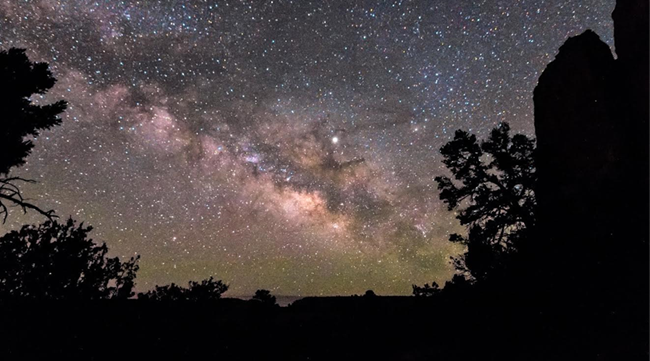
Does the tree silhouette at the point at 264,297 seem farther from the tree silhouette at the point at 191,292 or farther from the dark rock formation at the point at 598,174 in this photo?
the dark rock formation at the point at 598,174

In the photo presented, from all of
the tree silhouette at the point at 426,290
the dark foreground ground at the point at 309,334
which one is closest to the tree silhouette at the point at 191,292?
the dark foreground ground at the point at 309,334

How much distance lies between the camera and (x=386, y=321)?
487 inches

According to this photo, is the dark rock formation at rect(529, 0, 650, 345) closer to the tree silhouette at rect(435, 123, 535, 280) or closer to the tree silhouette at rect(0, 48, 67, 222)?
the tree silhouette at rect(435, 123, 535, 280)

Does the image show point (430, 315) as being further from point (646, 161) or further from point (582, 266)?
point (646, 161)

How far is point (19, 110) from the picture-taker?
11266mm

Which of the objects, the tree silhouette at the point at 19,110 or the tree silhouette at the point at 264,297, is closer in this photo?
the tree silhouette at the point at 19,110

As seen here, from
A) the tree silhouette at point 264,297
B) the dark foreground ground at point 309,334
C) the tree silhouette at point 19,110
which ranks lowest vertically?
the dark foreground ground at point 309,334

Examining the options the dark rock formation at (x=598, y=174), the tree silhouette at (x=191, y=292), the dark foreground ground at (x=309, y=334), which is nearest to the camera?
the dark foreground ground at (x=309, y=334)

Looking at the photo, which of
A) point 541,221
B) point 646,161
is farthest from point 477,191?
point 646,161

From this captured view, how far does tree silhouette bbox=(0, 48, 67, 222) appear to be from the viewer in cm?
1067

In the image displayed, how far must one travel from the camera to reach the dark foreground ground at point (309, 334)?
771 centimetres

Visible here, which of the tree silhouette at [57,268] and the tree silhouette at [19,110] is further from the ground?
the tree silhouette at [19,110]

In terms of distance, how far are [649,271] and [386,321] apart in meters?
7.67

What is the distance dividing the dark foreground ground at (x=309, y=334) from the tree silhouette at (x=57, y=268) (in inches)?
23.1
